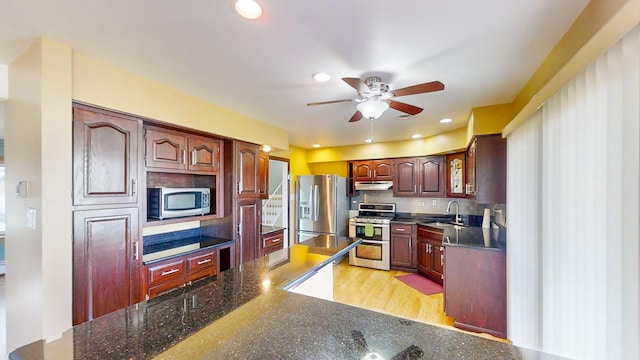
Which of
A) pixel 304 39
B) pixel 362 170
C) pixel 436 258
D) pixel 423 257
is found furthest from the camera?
pixel 362 170

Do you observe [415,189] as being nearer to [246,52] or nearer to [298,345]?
[246,52]

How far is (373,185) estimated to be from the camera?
517 centimetres

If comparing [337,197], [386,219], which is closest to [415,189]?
[386,219]

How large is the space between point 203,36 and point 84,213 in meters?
1.50

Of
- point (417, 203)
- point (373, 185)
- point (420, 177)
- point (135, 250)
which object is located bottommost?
point (135, 250)

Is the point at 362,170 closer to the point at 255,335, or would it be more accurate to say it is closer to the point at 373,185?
the point at 373,185

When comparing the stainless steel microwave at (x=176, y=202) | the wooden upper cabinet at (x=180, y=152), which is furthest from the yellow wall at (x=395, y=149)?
the stainless steel microwave at (x=176, y=202)

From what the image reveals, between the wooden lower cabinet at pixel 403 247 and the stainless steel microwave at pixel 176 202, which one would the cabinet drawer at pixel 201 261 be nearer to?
the stainless steel microwave at pixel 176 202

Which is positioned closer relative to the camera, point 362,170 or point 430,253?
point 430,253

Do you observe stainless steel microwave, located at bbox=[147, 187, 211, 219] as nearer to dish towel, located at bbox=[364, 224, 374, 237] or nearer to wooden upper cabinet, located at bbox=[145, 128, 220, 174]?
wooden upper cabinet, located at bbox=[145, 128, 220, 174]

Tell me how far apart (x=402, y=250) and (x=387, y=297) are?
124 cm

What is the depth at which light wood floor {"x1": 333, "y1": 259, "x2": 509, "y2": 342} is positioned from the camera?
306 centimetres

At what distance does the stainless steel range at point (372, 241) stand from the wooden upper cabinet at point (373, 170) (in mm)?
791

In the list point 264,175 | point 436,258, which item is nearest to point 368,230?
point 436,258
